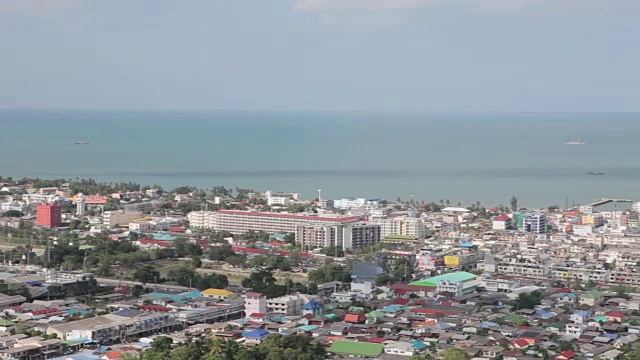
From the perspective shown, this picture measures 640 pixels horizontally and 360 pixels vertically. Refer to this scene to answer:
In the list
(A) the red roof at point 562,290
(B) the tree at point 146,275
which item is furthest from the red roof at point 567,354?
(B) the tree at point 146,275

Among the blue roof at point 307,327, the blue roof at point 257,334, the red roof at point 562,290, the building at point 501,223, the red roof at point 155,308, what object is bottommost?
the red roof at point 562,290

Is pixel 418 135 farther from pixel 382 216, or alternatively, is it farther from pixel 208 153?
pixel 382 216

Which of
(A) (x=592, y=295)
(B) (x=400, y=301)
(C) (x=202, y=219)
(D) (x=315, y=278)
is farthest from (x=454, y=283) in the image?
(C) (x=202, y=219)

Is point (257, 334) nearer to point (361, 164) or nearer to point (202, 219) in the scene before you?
point (202, 219)

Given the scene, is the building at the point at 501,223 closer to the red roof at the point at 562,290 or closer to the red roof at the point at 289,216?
the red roof at the point at 289,216

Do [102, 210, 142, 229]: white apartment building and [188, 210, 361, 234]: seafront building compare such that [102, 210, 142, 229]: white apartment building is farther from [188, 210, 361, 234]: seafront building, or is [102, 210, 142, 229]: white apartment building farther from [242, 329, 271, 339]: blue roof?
[242, 329, 271, 339]: blue roof

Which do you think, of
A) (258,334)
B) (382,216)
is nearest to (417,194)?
(382,216)
